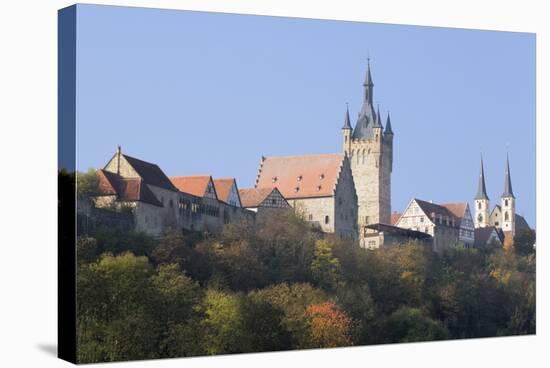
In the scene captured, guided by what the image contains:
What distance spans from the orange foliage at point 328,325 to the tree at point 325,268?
38cm

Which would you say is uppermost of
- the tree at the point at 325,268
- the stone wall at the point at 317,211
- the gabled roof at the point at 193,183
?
the gabled roof at the point at 193,183

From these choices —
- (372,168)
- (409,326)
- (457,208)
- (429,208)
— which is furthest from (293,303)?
(457,208)

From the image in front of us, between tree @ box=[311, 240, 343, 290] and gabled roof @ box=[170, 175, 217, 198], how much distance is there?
2.46 m

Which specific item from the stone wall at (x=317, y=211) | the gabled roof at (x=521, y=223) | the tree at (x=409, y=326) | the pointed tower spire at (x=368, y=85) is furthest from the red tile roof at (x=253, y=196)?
the gabled roof at (x=521, y=223)

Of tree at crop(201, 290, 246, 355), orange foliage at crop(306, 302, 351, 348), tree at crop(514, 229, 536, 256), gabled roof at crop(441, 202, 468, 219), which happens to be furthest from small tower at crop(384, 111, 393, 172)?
tree at crop(201, 290, 246, 355)

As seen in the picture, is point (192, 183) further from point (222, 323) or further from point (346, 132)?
point (346, 132)

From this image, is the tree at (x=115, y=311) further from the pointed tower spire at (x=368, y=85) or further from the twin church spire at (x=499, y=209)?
the twin church spire at (x=499, y=209)

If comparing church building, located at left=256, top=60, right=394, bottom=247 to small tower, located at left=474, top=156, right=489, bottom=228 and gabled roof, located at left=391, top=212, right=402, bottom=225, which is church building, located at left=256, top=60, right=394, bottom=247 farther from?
small tower, located at left=474, top=156, right=489, bottom=228

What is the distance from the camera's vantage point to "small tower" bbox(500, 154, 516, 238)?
26781 mm

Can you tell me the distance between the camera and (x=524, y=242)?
27578mm

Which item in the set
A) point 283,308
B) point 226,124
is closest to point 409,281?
point 283,308

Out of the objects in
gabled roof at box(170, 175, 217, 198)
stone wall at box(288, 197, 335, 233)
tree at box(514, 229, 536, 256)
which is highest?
gabled roof at box(170, 175, 217, 198)

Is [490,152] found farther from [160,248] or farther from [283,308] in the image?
[160,248]

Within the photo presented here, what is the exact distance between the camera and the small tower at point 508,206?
26.8 m
